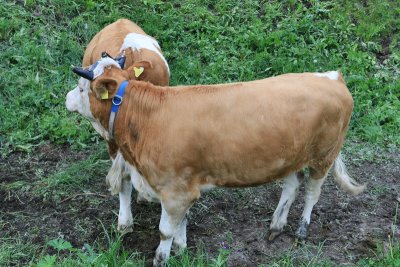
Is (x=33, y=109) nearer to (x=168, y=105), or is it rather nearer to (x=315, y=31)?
(x=168, y=105)

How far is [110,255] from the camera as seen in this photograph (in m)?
4.33

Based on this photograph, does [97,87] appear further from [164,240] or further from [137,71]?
[164,240]

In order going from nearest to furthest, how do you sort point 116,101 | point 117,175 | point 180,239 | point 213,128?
point 213,128 → point 116,101 → point 180,239 → point 117,175

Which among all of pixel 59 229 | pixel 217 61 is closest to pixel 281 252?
pixel 59 229

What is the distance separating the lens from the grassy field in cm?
647

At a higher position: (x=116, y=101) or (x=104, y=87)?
(x=104, y=87)

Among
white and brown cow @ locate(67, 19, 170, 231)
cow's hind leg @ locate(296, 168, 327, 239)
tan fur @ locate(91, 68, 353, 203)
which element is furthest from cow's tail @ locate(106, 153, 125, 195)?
cow's hind leg @ locate(296, 168, 327, 239)

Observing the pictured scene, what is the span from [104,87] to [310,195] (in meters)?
2.11

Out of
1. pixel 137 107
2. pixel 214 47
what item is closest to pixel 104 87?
pixel 137 107

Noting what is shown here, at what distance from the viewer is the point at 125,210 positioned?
5152 mm

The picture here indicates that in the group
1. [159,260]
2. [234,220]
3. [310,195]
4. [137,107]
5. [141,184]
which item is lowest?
[234,220]

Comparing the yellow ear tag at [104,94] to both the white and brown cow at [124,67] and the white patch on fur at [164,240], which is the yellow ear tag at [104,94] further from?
the white patch on fur at [164,240]

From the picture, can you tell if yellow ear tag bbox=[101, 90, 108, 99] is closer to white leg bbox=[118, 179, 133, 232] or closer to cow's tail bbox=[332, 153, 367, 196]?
white leg bbox=[118, 179, 133, 232]

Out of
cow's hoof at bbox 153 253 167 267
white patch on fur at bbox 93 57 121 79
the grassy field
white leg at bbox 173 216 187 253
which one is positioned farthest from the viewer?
the grassy field
